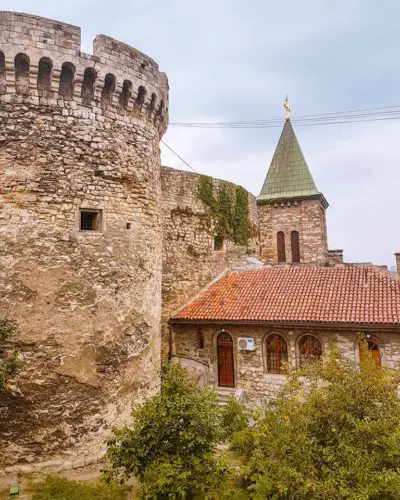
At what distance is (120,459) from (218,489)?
6.32ft

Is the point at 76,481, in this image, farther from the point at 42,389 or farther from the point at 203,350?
the point at 203,350

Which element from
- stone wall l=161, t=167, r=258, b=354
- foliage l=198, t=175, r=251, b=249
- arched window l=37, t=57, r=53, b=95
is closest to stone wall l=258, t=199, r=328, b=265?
foliage l=198, t=175, r=251, b=249

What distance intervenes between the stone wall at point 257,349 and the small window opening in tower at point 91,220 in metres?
7.48

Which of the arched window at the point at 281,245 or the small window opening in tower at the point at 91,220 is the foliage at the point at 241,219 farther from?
the small window opening in tower at the point at 91,220

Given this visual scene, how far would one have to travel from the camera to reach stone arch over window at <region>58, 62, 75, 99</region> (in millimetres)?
9375

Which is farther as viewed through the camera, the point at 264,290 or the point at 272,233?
the point at 272,233

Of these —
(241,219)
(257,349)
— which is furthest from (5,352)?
(241,219)

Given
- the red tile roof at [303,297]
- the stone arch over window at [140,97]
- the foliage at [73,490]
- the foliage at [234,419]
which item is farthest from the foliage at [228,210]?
the foliage at [73,490]

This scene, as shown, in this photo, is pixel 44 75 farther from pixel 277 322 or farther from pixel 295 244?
pixel 295 244

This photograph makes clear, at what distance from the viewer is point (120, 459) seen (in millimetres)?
7301

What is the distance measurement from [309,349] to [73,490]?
29.9 ft

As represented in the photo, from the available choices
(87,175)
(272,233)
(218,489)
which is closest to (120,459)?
(218,489)

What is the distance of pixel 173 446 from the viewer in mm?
7289

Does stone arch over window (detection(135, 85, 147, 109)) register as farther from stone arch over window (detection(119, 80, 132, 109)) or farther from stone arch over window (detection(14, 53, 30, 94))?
stone arch over window (detection(14, 53, 30, 94))
